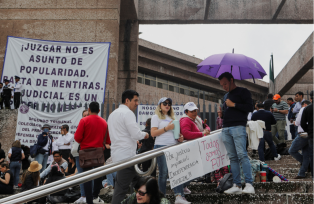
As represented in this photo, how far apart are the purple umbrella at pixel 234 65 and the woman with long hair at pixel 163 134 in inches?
38.3

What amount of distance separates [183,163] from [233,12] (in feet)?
34.9

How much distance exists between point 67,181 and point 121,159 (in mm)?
821

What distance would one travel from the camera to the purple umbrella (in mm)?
5113

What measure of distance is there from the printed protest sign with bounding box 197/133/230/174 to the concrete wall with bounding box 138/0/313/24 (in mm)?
9383

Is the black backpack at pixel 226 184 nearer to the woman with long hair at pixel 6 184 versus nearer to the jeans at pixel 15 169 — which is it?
the woman with long hair at pixel 6 184

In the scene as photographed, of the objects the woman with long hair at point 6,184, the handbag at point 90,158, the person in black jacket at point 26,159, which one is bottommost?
the woman with long hair at point 6,184

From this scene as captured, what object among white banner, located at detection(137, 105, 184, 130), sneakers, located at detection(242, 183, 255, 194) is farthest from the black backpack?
white banner, located at detection(137, 105, 184, 130)

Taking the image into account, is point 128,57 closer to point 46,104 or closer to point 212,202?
point 46,104

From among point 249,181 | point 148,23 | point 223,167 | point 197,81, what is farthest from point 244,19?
point 197,81

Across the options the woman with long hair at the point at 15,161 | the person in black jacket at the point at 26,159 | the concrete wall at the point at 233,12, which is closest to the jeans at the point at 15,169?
the woman with long hair at the point at 15,161

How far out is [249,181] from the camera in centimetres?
466

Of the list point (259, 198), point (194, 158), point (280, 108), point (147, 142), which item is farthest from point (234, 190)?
point (280, 108)

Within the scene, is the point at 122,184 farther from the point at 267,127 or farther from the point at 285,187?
the point at 267,127

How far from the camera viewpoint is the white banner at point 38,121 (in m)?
10.1
